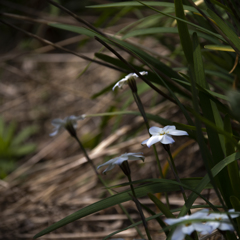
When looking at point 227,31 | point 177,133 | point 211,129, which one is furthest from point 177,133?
point 227,31

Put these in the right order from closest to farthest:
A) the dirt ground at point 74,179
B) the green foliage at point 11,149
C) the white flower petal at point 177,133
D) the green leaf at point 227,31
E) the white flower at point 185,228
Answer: the white flower at point 185,228 → the white flower petal at point 177,133 → the green leaf at point 227,31 → the dirt ground at point 74,179 → the green foliage at point 11,149

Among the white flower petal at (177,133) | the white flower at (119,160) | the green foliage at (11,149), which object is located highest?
the green foliage at (11,149)

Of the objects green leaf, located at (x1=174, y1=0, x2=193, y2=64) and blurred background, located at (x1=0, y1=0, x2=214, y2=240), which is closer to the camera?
green leaf, located at (x1=174, y1=0, x2=193, y2=64)

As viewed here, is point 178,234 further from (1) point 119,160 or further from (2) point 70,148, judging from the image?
(2) point 70,148

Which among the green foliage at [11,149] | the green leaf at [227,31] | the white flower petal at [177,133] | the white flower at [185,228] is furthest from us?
the green foliage at [11,149]

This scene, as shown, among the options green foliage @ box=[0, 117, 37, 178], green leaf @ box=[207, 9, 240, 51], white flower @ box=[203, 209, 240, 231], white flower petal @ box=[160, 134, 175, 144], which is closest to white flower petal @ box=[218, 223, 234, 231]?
white flower @ box=[203, 209, 240, 231]

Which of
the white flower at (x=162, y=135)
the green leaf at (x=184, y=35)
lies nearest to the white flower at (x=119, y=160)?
the white flower at (x=162, y=135)

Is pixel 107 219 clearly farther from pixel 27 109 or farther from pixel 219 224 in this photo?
pixel 27 109

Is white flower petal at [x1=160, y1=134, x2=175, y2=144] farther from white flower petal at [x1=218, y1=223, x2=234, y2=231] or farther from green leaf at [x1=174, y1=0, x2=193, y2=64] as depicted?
green leaf at [x1=174, y1=0, x2=193, y2=64]

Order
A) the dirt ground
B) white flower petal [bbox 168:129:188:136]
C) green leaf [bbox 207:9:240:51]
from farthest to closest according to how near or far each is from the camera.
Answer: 1. the dirt ground
2. green leaf [bbox 207:9:240:51]
3. white flower petal [bbox 168:129:188:136]

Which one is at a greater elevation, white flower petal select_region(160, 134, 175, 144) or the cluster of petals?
white flower petal select_region(160, 134, 175, 144)

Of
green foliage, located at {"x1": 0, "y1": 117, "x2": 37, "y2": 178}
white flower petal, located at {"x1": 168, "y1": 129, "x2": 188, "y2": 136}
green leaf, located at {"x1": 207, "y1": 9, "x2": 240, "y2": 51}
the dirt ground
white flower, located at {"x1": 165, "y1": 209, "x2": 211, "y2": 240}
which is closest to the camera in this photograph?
Result: white flower, located at {"x1": 165, "y1": 209, "x2": 211, "y2": 240}

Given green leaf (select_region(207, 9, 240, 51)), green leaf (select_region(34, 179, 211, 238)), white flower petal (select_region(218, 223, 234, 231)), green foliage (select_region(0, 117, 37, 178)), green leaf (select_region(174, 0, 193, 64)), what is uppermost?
green foliage (select_region(0, 117, 37, 178))

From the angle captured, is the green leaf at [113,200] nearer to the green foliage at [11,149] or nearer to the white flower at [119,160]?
the white flower at [119,160]
